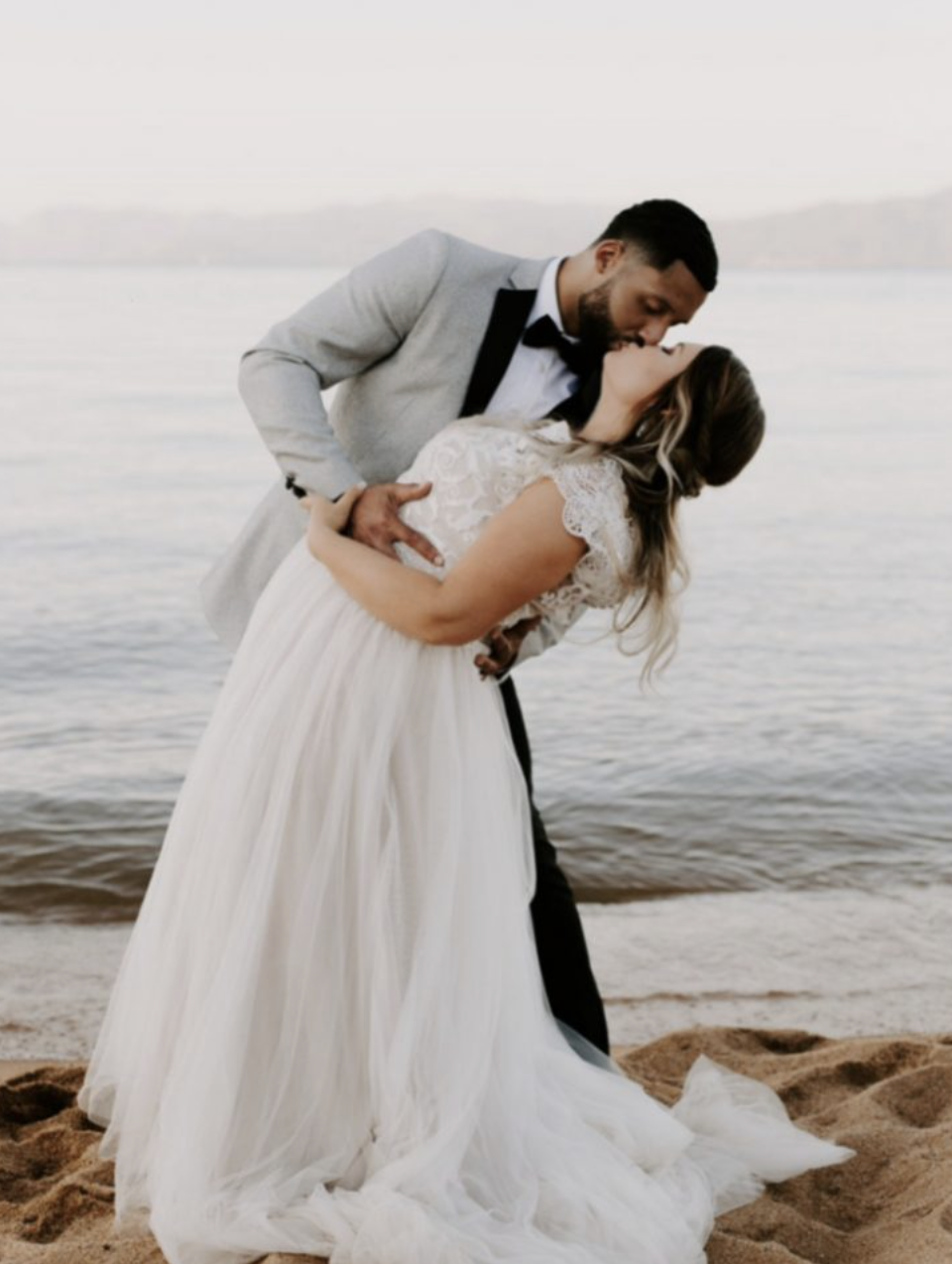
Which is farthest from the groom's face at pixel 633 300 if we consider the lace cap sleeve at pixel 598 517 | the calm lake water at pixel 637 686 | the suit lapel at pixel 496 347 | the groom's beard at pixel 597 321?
the calm lake water at pixel 637 686

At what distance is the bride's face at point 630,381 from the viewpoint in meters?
2.80

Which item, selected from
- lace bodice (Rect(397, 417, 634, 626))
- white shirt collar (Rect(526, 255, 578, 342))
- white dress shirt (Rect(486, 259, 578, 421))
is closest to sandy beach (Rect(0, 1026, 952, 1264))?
lace bodice (Rect(397, 417, 634, 626))

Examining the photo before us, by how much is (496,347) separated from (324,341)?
0.35 m

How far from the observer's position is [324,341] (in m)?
3.27

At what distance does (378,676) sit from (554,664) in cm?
624

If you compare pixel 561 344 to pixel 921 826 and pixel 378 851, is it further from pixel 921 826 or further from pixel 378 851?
pixel 921 826

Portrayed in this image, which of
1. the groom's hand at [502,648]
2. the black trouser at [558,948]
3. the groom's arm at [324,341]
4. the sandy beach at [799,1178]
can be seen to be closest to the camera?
the sandy beach at [799,1178]

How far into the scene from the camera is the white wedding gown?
111 inches

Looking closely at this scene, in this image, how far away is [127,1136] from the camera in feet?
9.95

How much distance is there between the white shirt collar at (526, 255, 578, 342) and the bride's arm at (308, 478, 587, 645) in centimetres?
68

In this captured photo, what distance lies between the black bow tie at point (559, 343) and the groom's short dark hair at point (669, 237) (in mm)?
217

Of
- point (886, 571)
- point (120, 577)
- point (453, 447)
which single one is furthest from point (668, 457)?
point (886, 571)

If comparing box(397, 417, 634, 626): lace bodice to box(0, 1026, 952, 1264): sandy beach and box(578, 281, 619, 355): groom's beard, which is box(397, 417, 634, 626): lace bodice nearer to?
box(578, 281, 619, 355): groom's beard

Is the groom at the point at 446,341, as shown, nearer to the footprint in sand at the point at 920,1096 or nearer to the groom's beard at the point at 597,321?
the groom's beard at the point at 597,321
